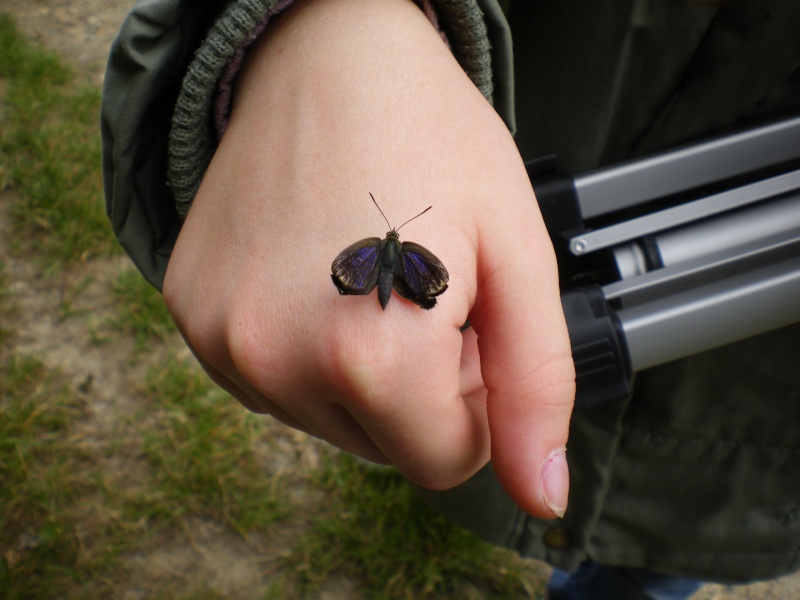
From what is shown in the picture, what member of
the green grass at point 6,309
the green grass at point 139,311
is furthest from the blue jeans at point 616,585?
the green grass at point 6,309

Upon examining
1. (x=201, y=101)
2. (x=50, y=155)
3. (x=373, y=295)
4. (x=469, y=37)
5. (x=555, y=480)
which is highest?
(x=201, y=101)

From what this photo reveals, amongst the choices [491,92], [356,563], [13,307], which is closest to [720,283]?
[491,92]

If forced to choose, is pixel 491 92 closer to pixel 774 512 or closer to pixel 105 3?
pixel 774 512

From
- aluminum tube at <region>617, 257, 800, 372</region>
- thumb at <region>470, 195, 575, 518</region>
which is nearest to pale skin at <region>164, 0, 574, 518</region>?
thumb at <region>470, 195, 575, 518</region>

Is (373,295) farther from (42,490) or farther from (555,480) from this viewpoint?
(42,490)

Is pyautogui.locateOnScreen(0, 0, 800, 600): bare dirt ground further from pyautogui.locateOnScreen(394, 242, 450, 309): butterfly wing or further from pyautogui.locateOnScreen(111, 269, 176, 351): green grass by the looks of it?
pyautogui.locateOnScreen(394, 242, 450, 309): butterfly wing

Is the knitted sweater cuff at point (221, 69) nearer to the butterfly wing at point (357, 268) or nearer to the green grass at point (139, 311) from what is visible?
the butterfly wing at point (357, 268)

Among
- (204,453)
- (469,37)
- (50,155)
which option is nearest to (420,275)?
(469,37)
